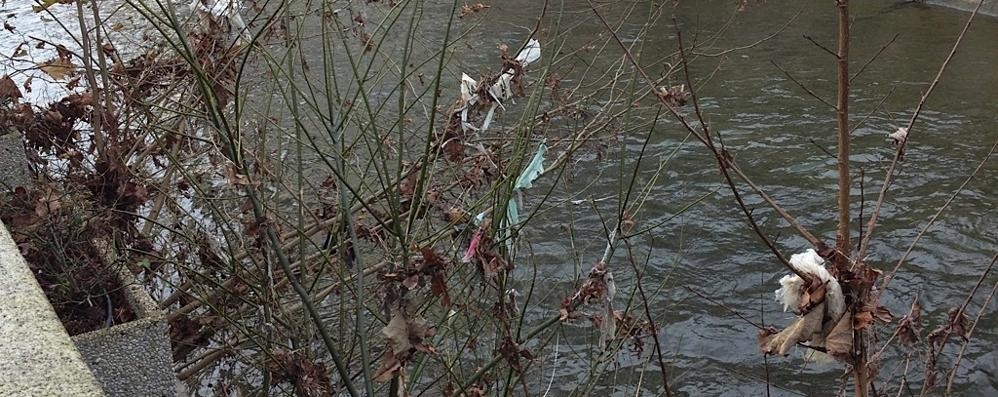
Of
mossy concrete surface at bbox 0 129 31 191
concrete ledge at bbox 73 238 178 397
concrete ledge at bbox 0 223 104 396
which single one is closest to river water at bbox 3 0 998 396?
concrete ledge at bbox 73 238 178 397

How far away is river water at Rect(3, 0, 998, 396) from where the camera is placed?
6.05 m

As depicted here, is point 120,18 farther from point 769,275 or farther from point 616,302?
point 769,275

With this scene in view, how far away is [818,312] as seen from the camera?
1.87 meters

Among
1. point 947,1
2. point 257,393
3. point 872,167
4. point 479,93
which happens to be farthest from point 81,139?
point 947,1

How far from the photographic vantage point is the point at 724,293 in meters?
6.95

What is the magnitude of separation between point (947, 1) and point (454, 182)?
1276cm

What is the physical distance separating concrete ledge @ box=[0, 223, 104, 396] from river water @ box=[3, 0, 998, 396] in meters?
2.08

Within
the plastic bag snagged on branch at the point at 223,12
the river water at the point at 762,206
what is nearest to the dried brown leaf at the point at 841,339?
the river water at the point at 762,206

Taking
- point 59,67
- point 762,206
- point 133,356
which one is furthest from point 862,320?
point 762,206

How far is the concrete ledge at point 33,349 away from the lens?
2178mm

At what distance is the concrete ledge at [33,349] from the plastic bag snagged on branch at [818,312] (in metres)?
1.49

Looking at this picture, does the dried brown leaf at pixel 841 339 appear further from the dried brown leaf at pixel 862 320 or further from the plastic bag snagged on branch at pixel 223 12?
the plastic bag snagged on branch at pixel 223 12

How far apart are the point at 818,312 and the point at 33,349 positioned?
1.80m

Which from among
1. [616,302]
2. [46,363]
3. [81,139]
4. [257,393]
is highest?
[46,363]
